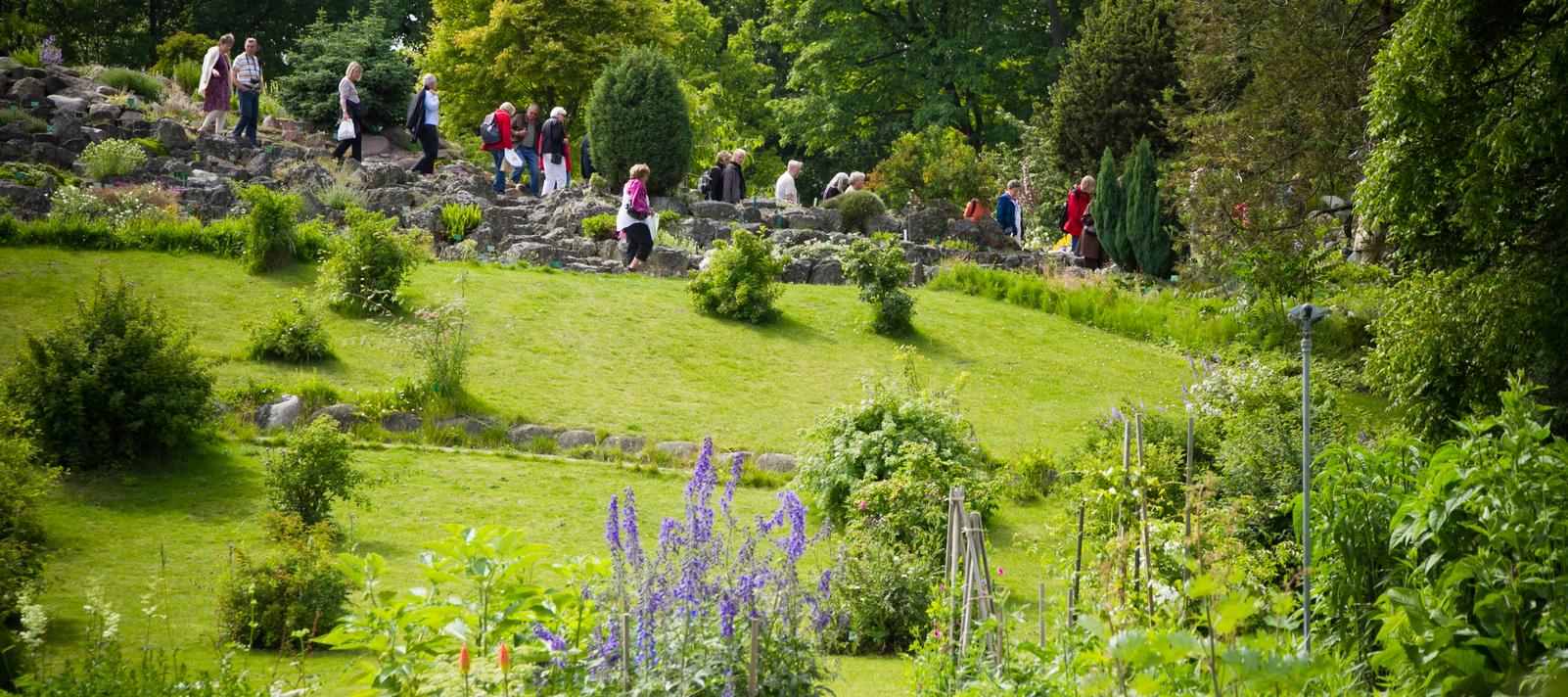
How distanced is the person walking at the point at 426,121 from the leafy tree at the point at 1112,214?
408 inches

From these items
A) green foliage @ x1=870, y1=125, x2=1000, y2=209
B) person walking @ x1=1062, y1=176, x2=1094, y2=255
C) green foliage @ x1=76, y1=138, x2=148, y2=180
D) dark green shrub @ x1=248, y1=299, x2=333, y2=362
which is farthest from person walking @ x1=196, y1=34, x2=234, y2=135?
person walking @ x1=1062, y1=176, x2=1094, y2=255

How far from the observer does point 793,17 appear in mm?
36688

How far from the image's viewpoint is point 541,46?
2558cm

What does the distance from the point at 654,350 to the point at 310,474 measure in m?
5.68

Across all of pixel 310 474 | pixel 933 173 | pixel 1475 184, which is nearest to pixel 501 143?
pixel 933 173

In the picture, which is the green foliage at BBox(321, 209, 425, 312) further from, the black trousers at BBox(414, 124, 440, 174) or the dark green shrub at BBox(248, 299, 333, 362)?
the black trousers at BBox(414, 124, 440, 174)

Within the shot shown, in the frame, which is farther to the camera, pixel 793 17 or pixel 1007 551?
pixel 793 17

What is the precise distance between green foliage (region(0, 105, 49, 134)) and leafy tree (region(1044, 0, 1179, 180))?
16970 mm

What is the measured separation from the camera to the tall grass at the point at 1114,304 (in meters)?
15.1

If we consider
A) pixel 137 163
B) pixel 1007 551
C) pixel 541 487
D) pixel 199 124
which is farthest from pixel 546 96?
pixel 1007 551

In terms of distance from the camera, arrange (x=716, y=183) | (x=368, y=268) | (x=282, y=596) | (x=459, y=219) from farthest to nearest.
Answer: (x=716, y=183) < (x=459, y=219) < (x=368, y=268) < (x=282, y=596)

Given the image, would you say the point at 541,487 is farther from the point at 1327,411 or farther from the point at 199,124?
the point at 199,124

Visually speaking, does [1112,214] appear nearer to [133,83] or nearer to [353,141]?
[353,141]

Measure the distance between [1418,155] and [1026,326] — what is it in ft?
25.1
